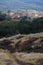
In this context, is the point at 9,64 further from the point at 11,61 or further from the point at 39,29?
the point at 39,29

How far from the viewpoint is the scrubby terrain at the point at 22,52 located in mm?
17419

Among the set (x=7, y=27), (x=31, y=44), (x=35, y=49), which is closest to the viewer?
(x=35, y=49)

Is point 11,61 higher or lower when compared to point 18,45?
lower

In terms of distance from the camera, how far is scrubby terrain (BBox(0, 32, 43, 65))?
17.4 m

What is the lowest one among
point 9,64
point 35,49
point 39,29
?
point 9,64

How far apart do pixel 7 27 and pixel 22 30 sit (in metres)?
4.53

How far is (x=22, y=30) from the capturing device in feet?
159

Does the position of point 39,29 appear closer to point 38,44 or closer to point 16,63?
point 38,44

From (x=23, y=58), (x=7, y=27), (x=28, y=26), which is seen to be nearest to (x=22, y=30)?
(x=28, y=26)

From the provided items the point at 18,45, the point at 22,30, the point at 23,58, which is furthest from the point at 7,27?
the point at 23,58

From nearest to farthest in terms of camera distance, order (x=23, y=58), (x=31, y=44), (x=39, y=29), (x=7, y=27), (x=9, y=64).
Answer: (x=9, y=64) < (x=23, y=58) < (x=31, y=44) < (x=39, y=29) < (x=7, y=27)

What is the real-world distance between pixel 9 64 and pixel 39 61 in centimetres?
201

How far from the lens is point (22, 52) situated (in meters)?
21.6

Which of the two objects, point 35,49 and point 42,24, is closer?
point 35,49
